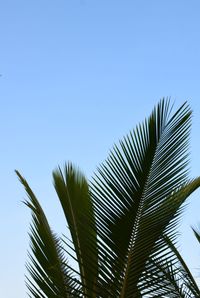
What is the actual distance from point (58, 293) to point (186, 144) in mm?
1288

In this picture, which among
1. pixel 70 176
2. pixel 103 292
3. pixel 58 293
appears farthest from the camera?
pixel 70 176

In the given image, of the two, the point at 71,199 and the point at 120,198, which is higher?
the point at 71,199

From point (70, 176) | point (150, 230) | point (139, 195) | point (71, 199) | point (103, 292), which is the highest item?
point (70, 176)

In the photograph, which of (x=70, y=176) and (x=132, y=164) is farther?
(x=70, y=176)

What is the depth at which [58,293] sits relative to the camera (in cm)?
338

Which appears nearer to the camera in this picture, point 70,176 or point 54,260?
point 54,260

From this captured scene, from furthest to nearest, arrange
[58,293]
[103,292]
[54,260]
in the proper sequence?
[54,260] → [58,293] → [103,292]

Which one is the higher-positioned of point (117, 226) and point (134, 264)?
point (117, 226)

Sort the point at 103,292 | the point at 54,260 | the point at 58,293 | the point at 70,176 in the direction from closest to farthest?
the point at 103,292 → the point at 58,293 → the point at 54,260 → the point at 70,176

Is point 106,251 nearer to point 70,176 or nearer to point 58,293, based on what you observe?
point 58,293

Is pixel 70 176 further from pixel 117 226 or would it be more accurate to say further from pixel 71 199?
pixel 117 226

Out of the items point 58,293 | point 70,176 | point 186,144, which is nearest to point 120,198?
point 186,144

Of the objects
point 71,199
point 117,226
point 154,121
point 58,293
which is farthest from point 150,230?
point 71,199

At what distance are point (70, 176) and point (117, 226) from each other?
139cm
